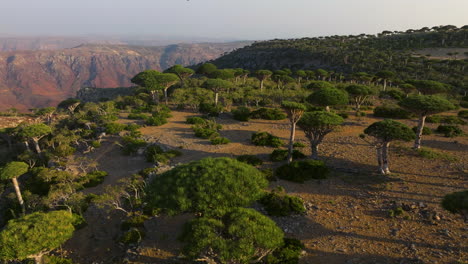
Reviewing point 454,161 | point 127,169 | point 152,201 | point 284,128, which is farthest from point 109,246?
point 454,161

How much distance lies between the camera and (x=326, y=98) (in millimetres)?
27516

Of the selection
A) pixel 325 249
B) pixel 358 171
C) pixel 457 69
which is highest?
pixel 457 69

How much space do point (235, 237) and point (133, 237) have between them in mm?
7885

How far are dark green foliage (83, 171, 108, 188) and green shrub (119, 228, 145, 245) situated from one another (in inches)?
386

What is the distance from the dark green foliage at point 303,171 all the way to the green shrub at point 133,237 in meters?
11.3

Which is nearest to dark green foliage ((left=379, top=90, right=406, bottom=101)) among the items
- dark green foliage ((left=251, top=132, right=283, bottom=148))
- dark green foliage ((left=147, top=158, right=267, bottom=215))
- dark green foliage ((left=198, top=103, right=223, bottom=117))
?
dark green foliage ((left=251, top=132, right=283, bottom=148))

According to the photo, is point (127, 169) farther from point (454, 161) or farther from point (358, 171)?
point (454, 161)

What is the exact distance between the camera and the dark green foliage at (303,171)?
19.7 metres

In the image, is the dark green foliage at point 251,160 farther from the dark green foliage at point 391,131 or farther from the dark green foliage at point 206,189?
the dark green foliage at point 206,189

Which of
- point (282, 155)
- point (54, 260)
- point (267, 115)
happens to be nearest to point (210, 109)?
point (267, 115)

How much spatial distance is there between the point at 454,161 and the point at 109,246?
2734 cm

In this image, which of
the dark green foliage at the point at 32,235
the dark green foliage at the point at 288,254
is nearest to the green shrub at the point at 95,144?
the dark green foliage at the point at 32,235

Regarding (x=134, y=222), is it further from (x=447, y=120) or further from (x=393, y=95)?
(x=393, y=95)

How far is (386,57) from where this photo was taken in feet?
262
